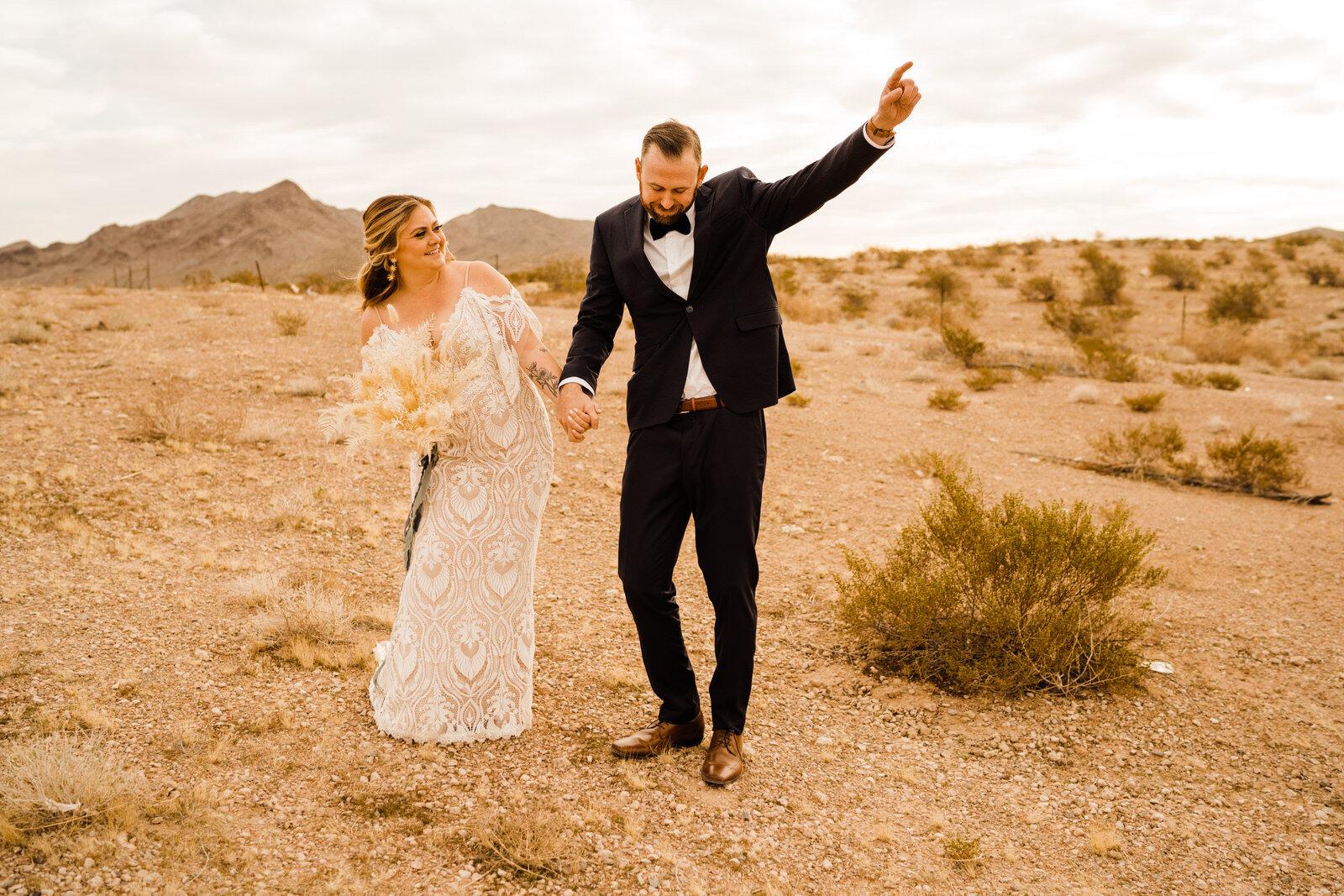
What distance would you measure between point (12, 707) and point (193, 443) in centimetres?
428

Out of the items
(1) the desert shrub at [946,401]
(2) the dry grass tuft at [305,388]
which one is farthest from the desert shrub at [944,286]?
(2) the dry grass tuft at [305,388]

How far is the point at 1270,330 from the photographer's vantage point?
19453 mm

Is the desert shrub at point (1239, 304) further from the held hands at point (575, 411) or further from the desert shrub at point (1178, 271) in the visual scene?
the held hands at point (575, 411)

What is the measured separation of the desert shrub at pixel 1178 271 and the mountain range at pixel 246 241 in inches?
1964

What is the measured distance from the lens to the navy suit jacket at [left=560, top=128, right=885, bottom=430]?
281cm

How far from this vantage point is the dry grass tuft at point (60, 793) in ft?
8.18

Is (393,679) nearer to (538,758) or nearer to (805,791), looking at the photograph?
(538,758)

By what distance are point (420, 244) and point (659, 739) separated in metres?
2.14

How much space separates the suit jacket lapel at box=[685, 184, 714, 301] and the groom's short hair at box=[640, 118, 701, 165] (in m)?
0.16

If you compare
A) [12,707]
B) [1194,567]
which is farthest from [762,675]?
[1194,567]

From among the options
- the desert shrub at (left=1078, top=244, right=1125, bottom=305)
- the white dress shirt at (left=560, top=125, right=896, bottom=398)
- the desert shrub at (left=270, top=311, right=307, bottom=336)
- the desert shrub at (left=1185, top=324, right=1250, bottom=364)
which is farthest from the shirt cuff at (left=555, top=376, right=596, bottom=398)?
the desert shrub at (left=1078, top=244, right=1125, bottom=305)

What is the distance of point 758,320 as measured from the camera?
2812 millimetres

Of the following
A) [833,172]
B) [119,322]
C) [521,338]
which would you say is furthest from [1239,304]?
[119,322]

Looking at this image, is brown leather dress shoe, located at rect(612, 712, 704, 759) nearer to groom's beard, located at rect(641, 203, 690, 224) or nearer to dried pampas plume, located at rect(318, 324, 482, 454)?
dried pampas plume, located at rect(318, 324, 482, 454)
